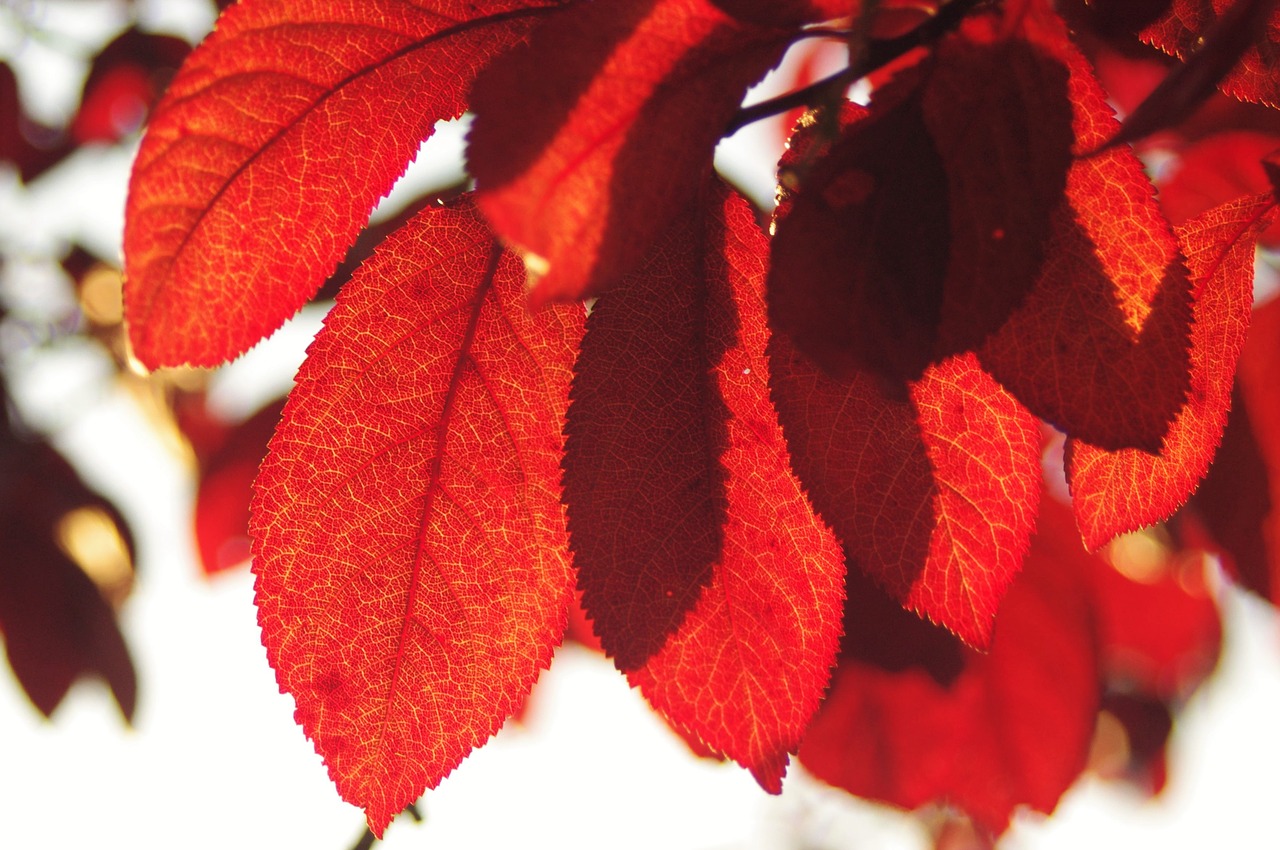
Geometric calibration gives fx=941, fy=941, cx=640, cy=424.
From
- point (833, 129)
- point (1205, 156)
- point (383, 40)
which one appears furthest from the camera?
point (1205, 156)

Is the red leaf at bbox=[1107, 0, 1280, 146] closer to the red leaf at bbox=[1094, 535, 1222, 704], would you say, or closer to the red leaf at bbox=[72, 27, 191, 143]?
the red leaf at bbox=[1094, 535, 1222, 704]

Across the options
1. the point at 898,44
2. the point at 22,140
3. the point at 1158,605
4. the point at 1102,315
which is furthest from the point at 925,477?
the point at 22,140

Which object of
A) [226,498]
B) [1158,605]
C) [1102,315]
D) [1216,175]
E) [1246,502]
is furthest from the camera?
[1158,605]

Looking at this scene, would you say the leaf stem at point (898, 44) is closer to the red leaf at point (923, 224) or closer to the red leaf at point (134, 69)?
the red leaf at point (923, 224)

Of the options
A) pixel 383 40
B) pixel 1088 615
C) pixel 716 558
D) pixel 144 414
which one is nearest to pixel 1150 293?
pixel 716 558

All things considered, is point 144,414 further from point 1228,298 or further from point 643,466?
point 1228,298

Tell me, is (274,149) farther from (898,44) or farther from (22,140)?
(22,140)
